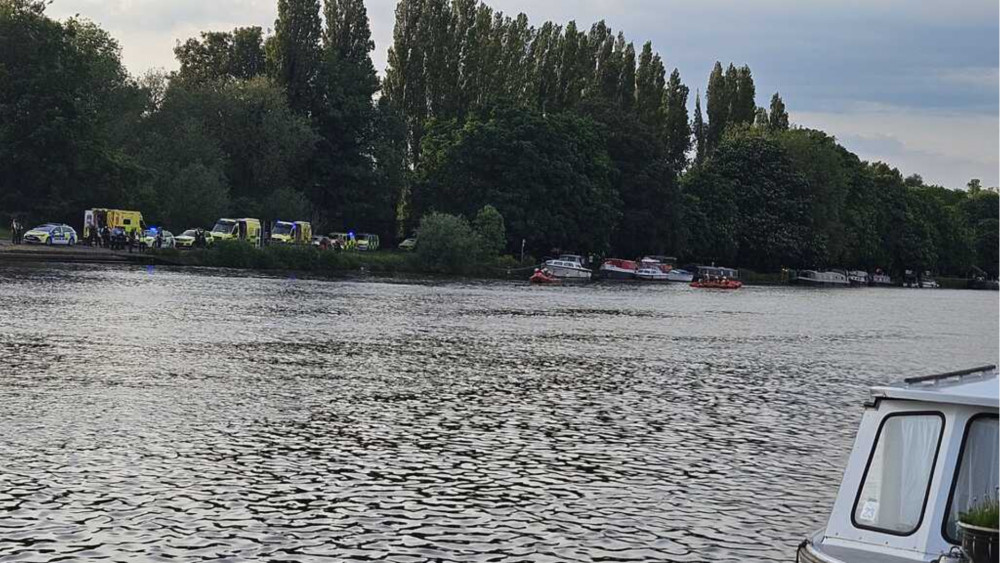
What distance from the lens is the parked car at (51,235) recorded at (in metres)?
91.4

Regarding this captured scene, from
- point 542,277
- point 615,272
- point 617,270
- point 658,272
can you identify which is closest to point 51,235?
point 542,277

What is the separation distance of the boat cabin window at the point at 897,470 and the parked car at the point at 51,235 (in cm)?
8681

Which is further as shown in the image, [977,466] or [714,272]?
[714,272]

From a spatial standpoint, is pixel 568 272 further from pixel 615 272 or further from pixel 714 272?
pixel 714 272

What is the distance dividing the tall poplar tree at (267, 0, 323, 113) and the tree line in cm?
19

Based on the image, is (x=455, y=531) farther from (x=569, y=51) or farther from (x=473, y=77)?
(x=569, y=51)

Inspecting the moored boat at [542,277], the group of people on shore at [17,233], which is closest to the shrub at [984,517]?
the group of people on shore at [17,233]

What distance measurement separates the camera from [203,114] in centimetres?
11744

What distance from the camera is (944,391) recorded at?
12.5 m

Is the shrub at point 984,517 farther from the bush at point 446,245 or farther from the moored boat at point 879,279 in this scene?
the moored boat at point 879,279

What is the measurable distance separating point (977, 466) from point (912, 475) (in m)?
0.65

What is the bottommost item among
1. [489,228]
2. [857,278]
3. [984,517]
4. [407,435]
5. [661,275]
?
[407,435]

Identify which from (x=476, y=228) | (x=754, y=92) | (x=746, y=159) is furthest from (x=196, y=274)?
(x=754, y=92)

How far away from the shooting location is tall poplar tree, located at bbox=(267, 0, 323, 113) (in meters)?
118
